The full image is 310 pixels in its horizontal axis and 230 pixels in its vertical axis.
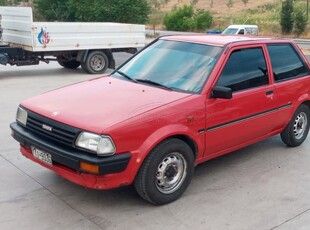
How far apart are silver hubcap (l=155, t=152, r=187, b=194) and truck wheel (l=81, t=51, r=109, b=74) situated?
9556 mm

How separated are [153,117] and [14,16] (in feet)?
33.4

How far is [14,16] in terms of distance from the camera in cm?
1273

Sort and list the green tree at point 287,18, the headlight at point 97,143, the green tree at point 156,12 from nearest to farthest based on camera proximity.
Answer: the headlight at point 97,143 < the green tree at point 287,18 < the green tree at point 156,12

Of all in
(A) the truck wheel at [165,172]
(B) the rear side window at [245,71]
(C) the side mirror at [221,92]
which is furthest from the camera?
(B) the rear side window at [245,71]

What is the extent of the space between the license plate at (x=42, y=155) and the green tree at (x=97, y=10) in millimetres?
33445

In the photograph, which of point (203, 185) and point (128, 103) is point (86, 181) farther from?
point (203, 185)

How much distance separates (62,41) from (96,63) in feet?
4.57

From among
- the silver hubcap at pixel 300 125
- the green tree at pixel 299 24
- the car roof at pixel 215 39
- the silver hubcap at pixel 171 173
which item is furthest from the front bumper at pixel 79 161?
the green tree at pixel 299 24

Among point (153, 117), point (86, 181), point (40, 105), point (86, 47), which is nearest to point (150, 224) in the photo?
point (86, 181)

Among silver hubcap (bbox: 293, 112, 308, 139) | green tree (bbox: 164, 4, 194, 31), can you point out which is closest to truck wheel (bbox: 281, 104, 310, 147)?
silver hubcap (bbox: 293, 112, 308, 139)

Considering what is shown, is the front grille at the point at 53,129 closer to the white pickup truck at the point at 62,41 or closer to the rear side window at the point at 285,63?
the rear side window at the point at 285,63

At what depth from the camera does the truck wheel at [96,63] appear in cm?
1336

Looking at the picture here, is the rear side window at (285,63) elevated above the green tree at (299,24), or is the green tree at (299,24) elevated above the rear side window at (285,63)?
the rear side window at (285,63)

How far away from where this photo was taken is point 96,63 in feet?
44.9
